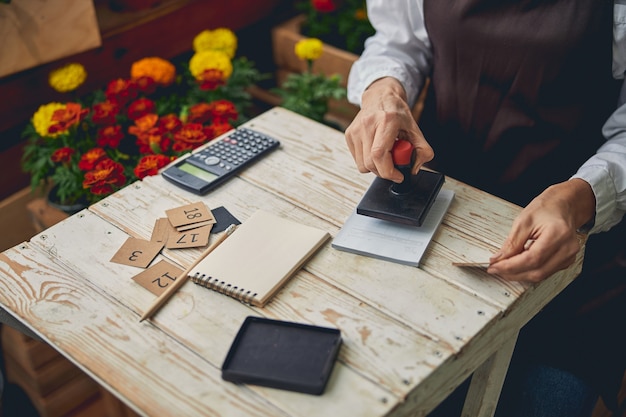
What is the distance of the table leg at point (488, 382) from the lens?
1093mm

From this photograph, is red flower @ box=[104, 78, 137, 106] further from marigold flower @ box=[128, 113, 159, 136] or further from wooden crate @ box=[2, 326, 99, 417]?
wooden crate @ box=[2, 326, 99, 417]

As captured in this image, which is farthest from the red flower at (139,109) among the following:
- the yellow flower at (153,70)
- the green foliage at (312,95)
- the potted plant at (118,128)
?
the green foliage at (312,95)

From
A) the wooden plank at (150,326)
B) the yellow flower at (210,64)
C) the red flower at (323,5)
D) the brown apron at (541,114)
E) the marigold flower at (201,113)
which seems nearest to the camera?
the wooden plank at (150,326)

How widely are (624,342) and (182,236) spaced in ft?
2.95

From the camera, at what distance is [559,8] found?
1.16 metres

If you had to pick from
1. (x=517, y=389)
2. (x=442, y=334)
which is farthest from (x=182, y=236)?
(x=517, y=389)

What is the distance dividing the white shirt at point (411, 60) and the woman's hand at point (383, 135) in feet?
0.50

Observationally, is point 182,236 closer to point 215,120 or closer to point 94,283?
point 94,283

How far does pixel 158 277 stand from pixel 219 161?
0.32m

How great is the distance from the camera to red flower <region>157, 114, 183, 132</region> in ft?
5.41

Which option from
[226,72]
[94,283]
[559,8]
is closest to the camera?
[94,283]

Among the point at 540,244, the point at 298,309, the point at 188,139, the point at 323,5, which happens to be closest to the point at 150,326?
the point at 298,309

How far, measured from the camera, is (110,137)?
5.45ft

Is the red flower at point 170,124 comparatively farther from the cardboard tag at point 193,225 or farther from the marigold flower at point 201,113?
the cardboard tag at point 193,225
